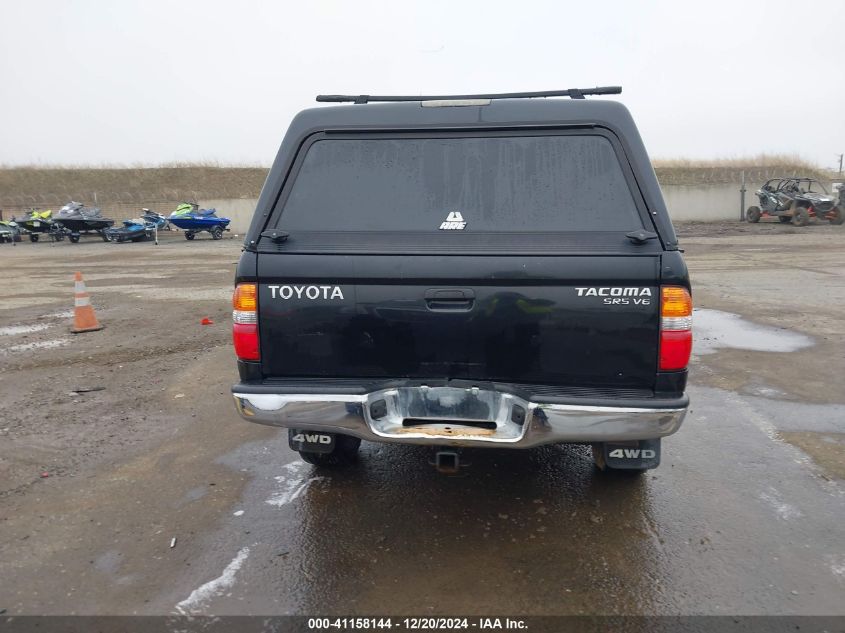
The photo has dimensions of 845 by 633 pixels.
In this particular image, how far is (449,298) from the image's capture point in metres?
2.95

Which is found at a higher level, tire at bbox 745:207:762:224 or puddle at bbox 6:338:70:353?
tire at bbox 745:207:762:224

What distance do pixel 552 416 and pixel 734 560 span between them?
1.26 meters

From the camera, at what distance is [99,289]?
13.3 meters

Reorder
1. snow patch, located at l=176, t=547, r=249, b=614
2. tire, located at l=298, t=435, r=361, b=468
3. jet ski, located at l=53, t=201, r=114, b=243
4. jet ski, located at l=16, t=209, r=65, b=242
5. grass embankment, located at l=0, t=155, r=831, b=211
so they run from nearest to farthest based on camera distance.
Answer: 1. snow patch, located at l=176, t=547, r=249, b=614
2. tire, located at l=298, t=435, r=361, b=468
3. jet ski, located at l=53, t=201, r=114, b=243
4. jet ski, located at l=16, t=209, r=65, b=242
5. grass embankment, located at l=0, t=155, r=831, b=211

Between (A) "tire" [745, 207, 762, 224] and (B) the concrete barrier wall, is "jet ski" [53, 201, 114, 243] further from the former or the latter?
(A) "tire" [745, 207, 762, 224]

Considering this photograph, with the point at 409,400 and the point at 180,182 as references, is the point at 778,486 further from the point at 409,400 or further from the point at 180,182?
the point at 180,182

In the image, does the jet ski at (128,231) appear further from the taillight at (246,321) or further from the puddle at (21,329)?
the taillight at (246,321)

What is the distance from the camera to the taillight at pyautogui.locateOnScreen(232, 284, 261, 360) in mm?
3064

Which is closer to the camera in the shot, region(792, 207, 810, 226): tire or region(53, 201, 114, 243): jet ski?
region(792, 207, 810, 226): tire

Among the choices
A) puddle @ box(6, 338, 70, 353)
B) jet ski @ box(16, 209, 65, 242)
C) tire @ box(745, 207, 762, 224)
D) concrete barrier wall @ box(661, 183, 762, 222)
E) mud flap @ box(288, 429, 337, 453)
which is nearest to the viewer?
mud flap @ box(288, 429, 337, 453)

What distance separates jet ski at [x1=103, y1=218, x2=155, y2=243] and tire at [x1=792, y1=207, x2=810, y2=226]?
3182cm

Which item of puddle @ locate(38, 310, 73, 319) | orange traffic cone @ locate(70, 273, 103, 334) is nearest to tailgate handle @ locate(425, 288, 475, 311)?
orange traffic cone @ locate(70, 273, 103, 334)

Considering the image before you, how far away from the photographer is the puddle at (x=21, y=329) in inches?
349

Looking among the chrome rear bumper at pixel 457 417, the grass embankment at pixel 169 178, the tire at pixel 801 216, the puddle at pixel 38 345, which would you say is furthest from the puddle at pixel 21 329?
the grass embankment at pixel 169 178
